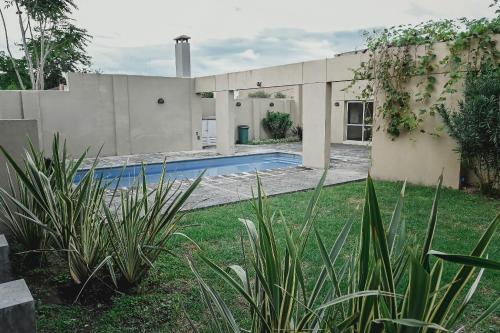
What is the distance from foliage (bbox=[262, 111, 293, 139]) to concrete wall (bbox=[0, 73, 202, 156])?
482 cm

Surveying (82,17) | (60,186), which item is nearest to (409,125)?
(60,186)

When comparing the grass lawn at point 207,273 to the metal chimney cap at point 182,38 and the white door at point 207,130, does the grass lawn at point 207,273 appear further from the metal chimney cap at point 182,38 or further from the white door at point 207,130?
the metal chimney cap at point 182,38

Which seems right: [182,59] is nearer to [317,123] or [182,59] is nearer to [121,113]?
[121,113]

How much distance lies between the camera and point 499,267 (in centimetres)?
99

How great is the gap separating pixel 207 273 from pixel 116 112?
39.9ft

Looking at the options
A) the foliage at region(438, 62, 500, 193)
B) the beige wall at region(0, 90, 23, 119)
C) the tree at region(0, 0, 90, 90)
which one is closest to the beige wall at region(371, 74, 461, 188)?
the foliage at region(438, 62, 500, 193)

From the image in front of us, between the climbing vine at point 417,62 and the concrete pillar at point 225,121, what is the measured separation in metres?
6.15

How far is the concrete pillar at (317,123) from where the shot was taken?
1070 centimetres

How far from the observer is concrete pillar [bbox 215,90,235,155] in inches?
567

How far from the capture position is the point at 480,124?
21.5 feet

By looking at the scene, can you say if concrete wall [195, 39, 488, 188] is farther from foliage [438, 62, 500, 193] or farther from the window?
the window

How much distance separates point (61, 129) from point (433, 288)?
47.9 feet

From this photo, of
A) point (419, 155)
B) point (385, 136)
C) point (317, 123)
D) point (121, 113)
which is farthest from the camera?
point (121, 113)

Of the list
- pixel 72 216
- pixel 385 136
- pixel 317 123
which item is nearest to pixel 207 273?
pixel 72 216
